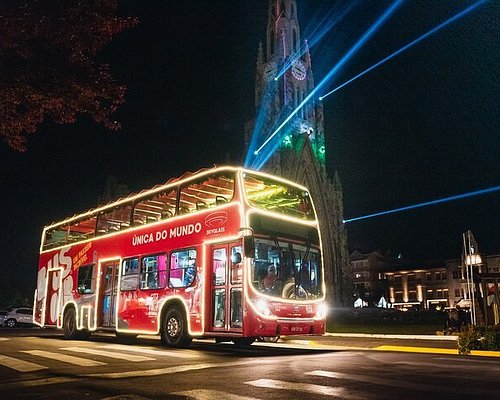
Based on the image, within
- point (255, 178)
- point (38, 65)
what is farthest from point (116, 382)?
point (255, 178)

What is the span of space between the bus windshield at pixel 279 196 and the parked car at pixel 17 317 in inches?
1205

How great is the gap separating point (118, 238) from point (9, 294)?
5728 cm

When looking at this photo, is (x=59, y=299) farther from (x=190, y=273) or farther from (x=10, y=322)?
(x=10, y=322)

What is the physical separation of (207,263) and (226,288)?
0.96 meters

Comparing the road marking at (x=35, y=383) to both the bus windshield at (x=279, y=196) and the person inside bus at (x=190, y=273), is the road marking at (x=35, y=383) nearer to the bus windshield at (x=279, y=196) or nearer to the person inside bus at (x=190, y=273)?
the person inside bus at (x=190, y=273)

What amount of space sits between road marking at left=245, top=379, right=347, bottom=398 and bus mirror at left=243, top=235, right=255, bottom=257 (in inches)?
173

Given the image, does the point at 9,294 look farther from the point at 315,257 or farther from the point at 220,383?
the point at 220,383

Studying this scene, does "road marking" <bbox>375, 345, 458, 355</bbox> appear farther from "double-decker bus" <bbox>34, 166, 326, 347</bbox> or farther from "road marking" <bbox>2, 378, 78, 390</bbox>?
"road marking" <bbox>2, 378, 78, 390</bbox>

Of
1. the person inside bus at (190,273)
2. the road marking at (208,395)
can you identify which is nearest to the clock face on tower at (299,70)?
the person inside bus at (190,273)

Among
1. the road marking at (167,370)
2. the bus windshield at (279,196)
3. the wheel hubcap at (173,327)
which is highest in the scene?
the bus windshield at (279,196)

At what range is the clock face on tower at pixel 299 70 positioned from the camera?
237 feet

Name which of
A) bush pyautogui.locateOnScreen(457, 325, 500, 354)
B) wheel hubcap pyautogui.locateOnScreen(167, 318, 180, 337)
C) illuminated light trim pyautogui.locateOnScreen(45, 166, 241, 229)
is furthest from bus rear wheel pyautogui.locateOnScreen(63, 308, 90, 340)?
bush pyautogui.locateOnScreen(457, 325, 500, 354)

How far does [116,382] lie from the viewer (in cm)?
698

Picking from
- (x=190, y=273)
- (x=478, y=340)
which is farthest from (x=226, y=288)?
(x=478, y=340)
